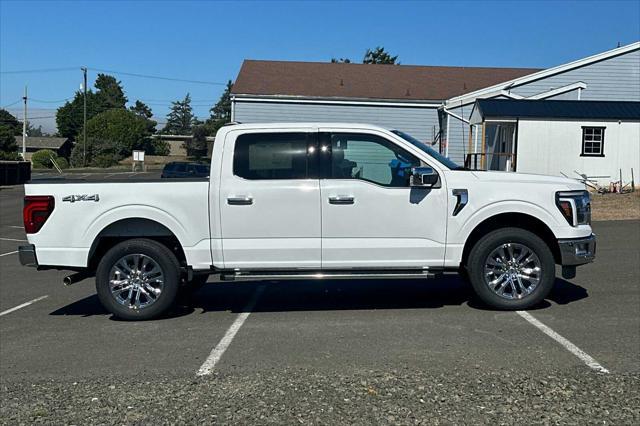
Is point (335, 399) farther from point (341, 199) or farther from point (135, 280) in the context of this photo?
point (135, 280)

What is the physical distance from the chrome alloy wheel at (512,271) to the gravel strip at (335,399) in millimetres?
2088

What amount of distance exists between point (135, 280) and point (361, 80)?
2832 centimetres

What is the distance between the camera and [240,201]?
7234mm

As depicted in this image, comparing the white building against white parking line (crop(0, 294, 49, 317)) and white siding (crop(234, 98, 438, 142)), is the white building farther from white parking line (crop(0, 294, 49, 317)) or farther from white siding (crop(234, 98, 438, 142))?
white parking line (crop(0, 294, 49, 317))

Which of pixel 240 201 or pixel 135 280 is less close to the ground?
pixel 240 201

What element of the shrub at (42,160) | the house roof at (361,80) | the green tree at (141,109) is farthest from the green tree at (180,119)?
the house roof at (361,80)

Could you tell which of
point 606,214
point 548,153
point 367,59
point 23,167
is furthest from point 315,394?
point 367,59

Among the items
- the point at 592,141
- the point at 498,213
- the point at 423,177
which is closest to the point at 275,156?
the point at 423,177

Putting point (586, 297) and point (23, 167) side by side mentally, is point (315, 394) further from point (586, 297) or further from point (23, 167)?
point (23, 167)

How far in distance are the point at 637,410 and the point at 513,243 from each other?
9.92ft

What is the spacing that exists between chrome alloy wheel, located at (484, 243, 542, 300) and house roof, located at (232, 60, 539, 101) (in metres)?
25.1

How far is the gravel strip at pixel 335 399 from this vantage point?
14.6ft

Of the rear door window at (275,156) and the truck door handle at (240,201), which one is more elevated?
the rear door window at (275,156)

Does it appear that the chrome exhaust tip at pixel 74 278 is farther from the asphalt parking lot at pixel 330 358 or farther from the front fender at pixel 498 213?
the front fender at pixel 498 213
